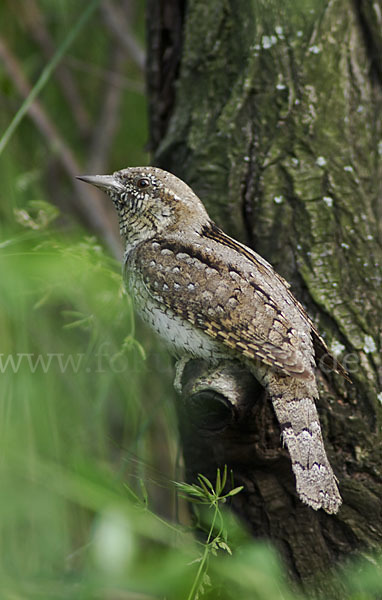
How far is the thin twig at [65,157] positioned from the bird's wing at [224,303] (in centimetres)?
189

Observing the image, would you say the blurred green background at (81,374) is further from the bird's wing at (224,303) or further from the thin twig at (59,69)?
the bird's wing at (224,303)

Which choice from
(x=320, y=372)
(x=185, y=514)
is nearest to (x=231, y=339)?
(x=320, y=372)

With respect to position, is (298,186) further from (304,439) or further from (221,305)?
(304,439)

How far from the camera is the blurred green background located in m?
1.37

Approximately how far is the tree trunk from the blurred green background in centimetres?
23

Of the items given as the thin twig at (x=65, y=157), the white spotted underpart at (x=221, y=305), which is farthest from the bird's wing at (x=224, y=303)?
the thin twig at (x=65, y=157)

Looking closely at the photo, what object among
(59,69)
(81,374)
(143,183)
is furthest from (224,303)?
(59,69)

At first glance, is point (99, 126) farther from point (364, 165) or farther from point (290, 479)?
point (290, 479)

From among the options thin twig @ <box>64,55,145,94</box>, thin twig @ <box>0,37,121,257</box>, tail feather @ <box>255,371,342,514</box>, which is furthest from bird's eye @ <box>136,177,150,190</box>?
thin twig @ <box>64,55,145,94</box>

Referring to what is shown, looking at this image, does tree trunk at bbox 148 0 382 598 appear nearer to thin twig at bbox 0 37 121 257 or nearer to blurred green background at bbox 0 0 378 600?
blurred green background at bbox 0 0 378 600

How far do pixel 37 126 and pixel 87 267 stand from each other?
7.50 feet

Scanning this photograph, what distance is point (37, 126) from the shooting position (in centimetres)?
413

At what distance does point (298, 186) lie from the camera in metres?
2.55

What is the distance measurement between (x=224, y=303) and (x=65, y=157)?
8.09ft
